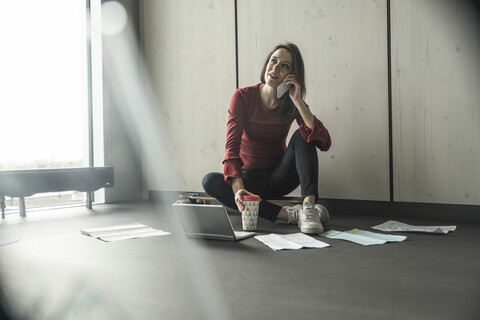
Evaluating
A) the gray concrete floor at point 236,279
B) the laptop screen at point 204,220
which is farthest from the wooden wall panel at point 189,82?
the gray concrete floor at point 236,279

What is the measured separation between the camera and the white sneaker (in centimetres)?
204

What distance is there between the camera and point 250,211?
209 centimetres

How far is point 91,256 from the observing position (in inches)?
66.0

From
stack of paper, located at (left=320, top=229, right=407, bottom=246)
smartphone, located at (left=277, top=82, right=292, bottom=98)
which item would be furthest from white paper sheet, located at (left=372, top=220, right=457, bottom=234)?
smartphone, located at (left=277, top=82, right=292, bottom=98)

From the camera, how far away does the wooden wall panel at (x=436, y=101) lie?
2428 millimetres

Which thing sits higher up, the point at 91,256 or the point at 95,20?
the point at 95,20

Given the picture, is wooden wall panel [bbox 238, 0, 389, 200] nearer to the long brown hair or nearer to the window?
the long brown hair

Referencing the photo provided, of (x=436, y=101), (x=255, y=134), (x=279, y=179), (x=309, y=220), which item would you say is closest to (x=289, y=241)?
(x=309, y=220)

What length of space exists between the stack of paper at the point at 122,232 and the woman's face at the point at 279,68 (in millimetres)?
1123

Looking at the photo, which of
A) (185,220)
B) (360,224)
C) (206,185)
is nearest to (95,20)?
(206,185)

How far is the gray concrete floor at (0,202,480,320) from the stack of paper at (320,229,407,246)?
0.19 ft

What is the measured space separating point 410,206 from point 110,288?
2.06m

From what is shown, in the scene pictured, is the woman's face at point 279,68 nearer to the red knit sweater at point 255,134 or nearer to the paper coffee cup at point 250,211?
the red knit sweater at point 255,134

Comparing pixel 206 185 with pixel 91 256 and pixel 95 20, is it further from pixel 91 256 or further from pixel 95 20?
pixel 95 20
